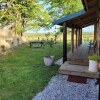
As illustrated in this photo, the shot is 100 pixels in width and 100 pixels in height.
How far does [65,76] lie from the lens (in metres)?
7.26

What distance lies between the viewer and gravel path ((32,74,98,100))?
17.0 ft

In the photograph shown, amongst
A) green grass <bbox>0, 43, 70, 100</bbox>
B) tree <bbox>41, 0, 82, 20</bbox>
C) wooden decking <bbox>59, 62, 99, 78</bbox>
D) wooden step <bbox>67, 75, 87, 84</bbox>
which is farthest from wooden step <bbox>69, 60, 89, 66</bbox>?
tree <bbox>41, 0, 82, 20</bbox>

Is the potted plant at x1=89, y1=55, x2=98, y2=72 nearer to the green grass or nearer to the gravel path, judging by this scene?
the gravel path

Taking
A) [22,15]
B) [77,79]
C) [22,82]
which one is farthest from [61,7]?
[22,82]

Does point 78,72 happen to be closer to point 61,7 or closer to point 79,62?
point 79,62

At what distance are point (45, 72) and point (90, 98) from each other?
3.23 metres

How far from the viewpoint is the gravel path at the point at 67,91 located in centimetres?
518

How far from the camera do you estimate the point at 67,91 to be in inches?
222

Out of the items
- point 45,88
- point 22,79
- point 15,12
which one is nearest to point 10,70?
point 22,79

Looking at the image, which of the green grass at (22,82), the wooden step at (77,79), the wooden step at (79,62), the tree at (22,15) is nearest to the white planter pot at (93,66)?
the wooden step at (77,79)

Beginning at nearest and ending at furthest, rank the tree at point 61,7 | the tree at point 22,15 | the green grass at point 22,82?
the green grass at point 22,82
the tree at point 22,15
the tree at point 61,7

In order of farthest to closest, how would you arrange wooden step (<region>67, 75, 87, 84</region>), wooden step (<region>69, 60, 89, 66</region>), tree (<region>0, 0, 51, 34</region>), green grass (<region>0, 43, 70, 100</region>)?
tree (<region>0, 0, 51, 34</region>), wooden step (<region>69, 60, 89, 66</region>), wooden step (<region>67, 75, 87, 84</region>), green grass (<region>0, 43, 70, 100</region>)

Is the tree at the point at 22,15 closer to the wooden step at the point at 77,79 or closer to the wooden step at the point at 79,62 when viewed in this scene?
the wooden step at the point at 79,62

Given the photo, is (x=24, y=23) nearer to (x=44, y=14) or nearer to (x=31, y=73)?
(x=44, y=14)
